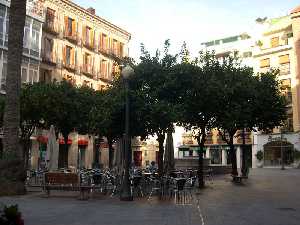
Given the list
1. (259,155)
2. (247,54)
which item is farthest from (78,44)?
(247,54)

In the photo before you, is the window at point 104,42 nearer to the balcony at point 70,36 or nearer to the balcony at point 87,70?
the balcony at point 87,70

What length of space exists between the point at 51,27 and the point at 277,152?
35.4 metres

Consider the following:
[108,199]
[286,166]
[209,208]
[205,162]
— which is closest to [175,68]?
[108,199]

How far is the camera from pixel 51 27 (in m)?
41.8

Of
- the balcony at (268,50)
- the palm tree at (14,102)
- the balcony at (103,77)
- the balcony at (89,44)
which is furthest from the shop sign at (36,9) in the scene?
the balcony at (268,50)

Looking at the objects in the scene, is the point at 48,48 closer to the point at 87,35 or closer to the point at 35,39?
the point at 35,39

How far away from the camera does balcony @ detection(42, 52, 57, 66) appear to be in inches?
1591

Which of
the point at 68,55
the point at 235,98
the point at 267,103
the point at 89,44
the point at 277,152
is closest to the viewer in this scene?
the point at 235,98

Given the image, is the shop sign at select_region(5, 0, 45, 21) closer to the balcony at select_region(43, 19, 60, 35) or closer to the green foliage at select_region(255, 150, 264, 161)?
the balcony at select_region(43, 19, 60, 35)

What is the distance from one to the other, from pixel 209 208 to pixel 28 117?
15.2 meters

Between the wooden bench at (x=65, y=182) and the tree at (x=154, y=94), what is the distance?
464 cm

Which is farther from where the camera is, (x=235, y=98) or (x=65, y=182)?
(x=235, y=98)

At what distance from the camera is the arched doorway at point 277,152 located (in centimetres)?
5662

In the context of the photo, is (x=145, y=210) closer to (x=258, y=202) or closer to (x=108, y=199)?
(x=108, y=199)
